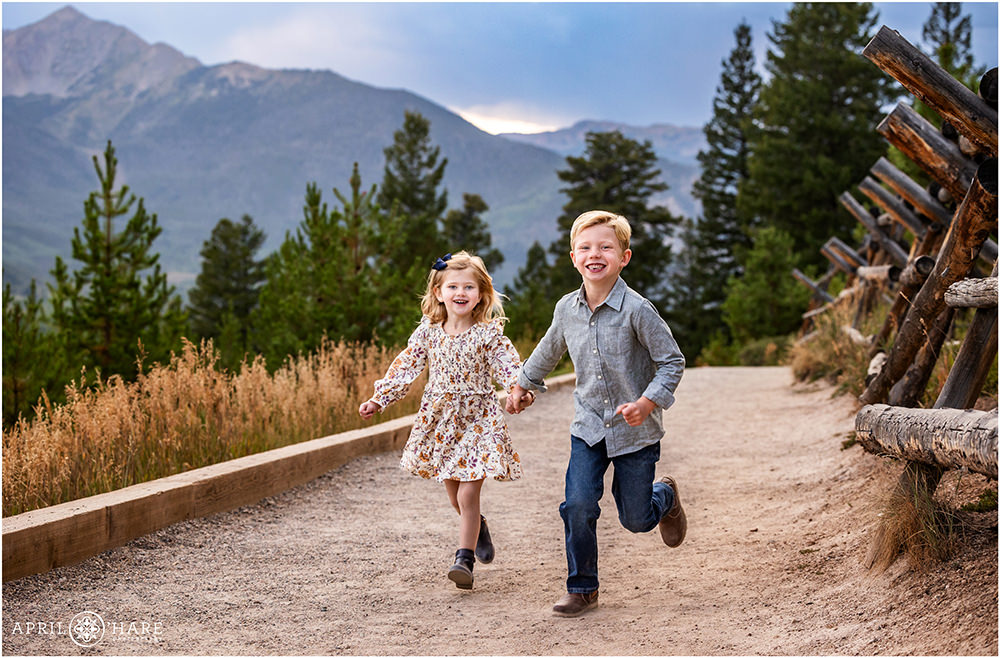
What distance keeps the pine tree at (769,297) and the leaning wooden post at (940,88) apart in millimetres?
19684

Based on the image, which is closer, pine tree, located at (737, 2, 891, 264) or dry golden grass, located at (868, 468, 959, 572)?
dry golden grass, located at (868, 468, 959, 572)

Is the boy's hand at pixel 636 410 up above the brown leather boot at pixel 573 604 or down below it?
above

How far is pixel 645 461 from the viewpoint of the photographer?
371cm

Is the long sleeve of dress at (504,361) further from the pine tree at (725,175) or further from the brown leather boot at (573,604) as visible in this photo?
the pine tree at (725,175)

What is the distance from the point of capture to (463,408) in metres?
4.27

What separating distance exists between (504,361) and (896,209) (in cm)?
561

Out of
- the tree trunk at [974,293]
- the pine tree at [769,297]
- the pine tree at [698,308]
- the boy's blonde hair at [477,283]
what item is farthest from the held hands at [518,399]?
the pine tree at [698,308]

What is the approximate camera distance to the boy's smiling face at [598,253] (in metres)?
3.74

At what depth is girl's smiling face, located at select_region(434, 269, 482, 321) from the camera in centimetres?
425

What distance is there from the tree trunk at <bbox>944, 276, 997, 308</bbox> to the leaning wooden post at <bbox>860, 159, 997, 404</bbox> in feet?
1.91

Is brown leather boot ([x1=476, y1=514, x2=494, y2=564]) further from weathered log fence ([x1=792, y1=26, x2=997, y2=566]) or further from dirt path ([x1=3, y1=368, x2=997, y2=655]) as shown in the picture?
weathered log fence ([x1=792, y1=26, x2=997, y2=566])

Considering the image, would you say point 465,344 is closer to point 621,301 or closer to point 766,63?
point 621,301

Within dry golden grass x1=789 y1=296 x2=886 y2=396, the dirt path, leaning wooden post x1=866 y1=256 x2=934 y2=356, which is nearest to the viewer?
Answer: the dirt path

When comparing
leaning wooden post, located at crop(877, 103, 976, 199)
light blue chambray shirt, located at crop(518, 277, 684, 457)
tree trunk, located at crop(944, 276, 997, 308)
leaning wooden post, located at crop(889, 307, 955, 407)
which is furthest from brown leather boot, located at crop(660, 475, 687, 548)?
leaning wooden post, located at crop(877, 103, 976, 199)
